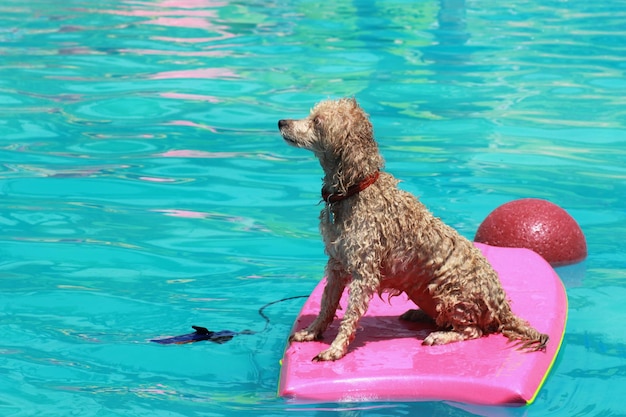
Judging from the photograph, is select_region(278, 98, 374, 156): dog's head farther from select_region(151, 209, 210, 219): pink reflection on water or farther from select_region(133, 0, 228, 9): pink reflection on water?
select_region(133, 0, 228, 9): pink reflection on water

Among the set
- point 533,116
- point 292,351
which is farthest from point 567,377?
point 533,116

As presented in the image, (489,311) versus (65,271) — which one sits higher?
(489,311)

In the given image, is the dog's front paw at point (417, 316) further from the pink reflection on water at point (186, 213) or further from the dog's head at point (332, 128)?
the pink reflection on water at point (186, 213)

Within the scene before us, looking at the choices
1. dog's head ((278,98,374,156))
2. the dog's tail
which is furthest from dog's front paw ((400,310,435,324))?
dog's head ((278,98,374,156))

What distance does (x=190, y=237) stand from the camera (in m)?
7.87

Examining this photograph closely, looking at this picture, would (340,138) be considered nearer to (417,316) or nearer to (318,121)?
(318,121)

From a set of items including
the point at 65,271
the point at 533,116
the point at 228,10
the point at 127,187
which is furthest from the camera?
the point at 228,10

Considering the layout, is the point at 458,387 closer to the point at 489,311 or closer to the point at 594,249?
the point at 489,311

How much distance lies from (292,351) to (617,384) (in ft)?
5.90

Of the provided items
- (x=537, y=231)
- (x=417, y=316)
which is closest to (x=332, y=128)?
(x=417, y=316)

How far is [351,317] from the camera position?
16.0 ft

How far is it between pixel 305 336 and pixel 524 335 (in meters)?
1.17

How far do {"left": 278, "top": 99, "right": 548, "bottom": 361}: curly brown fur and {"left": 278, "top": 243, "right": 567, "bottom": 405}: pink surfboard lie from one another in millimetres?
96

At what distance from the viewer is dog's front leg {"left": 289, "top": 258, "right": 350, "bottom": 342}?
5086 mm
